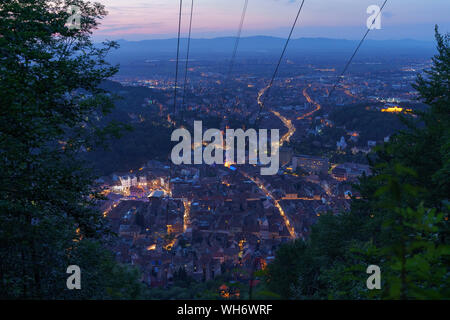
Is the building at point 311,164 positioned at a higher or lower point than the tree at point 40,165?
lower

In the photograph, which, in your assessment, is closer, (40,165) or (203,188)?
(40,165)

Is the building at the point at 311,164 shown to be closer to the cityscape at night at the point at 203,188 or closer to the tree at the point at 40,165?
the cityscape at night at the point at 203,188

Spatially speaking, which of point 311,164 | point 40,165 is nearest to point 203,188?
point 311,164

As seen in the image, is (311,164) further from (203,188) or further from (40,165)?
(40,165)

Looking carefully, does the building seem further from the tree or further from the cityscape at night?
the tree

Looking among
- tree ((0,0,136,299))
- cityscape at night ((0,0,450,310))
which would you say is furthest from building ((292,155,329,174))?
tree ((0,0,136,299))

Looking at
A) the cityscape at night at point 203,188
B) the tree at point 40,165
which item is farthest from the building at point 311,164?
the tree at point 40,165

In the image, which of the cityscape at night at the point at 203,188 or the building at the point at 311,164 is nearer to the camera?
the cityscape at night at the point at 203,188
